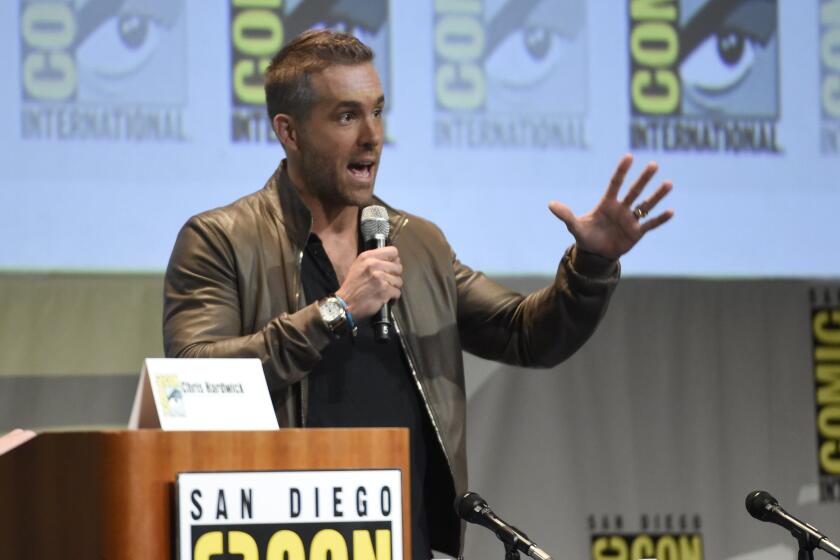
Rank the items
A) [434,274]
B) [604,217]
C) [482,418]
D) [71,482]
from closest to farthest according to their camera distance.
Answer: [71,482] < [604,217] < [434,274] < [482,418]

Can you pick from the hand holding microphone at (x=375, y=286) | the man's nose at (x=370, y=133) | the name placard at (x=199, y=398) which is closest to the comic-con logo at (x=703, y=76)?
the man's nose at (x=370, y=133)

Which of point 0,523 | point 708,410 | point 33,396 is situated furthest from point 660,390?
point 0,523

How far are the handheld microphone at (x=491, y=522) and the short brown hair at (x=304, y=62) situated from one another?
86 centimetres

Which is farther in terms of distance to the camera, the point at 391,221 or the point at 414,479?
the point at 391,221

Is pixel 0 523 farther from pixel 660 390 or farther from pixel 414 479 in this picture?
pixel 660 390

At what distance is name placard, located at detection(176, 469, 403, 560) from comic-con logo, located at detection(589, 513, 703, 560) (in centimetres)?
214

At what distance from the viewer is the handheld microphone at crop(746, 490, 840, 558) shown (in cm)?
254

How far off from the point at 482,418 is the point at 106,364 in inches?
41.8

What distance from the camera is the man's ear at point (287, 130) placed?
2.80m

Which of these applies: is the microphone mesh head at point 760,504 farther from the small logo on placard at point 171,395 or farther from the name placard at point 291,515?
the small logo on placard at point 171,395

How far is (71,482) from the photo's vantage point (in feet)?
5.93

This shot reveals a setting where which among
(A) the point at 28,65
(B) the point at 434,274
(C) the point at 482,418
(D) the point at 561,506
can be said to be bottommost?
(D) the point at 561,506

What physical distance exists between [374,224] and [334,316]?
28 centimetres

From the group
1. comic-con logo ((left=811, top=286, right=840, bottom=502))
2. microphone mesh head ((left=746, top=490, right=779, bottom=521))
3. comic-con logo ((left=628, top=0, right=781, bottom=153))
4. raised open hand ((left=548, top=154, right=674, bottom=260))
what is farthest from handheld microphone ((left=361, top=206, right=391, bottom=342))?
comic-con logo ((left=811, top=286, right=840, bottom=502))
